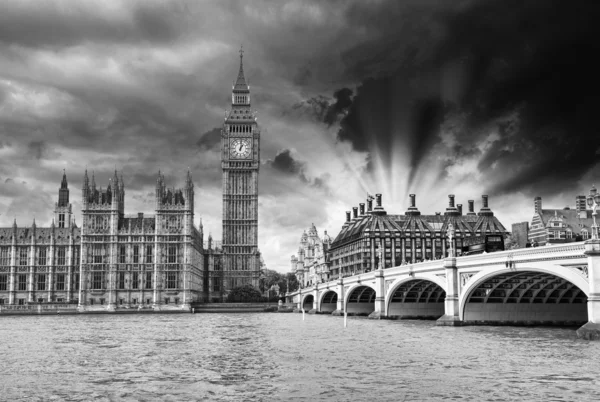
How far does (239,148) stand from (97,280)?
166ft

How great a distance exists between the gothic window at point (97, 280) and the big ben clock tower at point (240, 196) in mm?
32530

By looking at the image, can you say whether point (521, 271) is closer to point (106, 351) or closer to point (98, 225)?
point (106, 351)

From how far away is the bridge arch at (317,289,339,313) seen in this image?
138 meters

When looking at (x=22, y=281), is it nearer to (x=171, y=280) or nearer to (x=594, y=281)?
(x=171, y=280)

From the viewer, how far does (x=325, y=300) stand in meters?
147

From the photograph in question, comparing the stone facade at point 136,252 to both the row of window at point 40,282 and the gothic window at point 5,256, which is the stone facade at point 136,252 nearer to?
the row of window at point 40,282

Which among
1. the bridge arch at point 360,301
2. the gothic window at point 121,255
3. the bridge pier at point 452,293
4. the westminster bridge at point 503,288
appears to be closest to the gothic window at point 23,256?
the gothic window at point 121,255

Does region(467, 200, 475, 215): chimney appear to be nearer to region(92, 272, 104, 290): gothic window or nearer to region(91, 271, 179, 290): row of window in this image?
region(91, 271, 179, 290): row of window

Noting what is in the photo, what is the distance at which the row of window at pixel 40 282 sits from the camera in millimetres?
159375

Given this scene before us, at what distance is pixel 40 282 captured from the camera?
161 m

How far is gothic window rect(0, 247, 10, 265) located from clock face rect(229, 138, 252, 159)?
187ft

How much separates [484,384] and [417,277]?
46.5 m

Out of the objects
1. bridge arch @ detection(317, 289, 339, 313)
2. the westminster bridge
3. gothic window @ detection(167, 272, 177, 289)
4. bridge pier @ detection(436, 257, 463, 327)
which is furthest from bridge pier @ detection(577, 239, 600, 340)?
gothic window @ detection(167, 272, 177, 289)

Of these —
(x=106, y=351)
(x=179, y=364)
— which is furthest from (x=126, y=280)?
(x=179, y=364)
